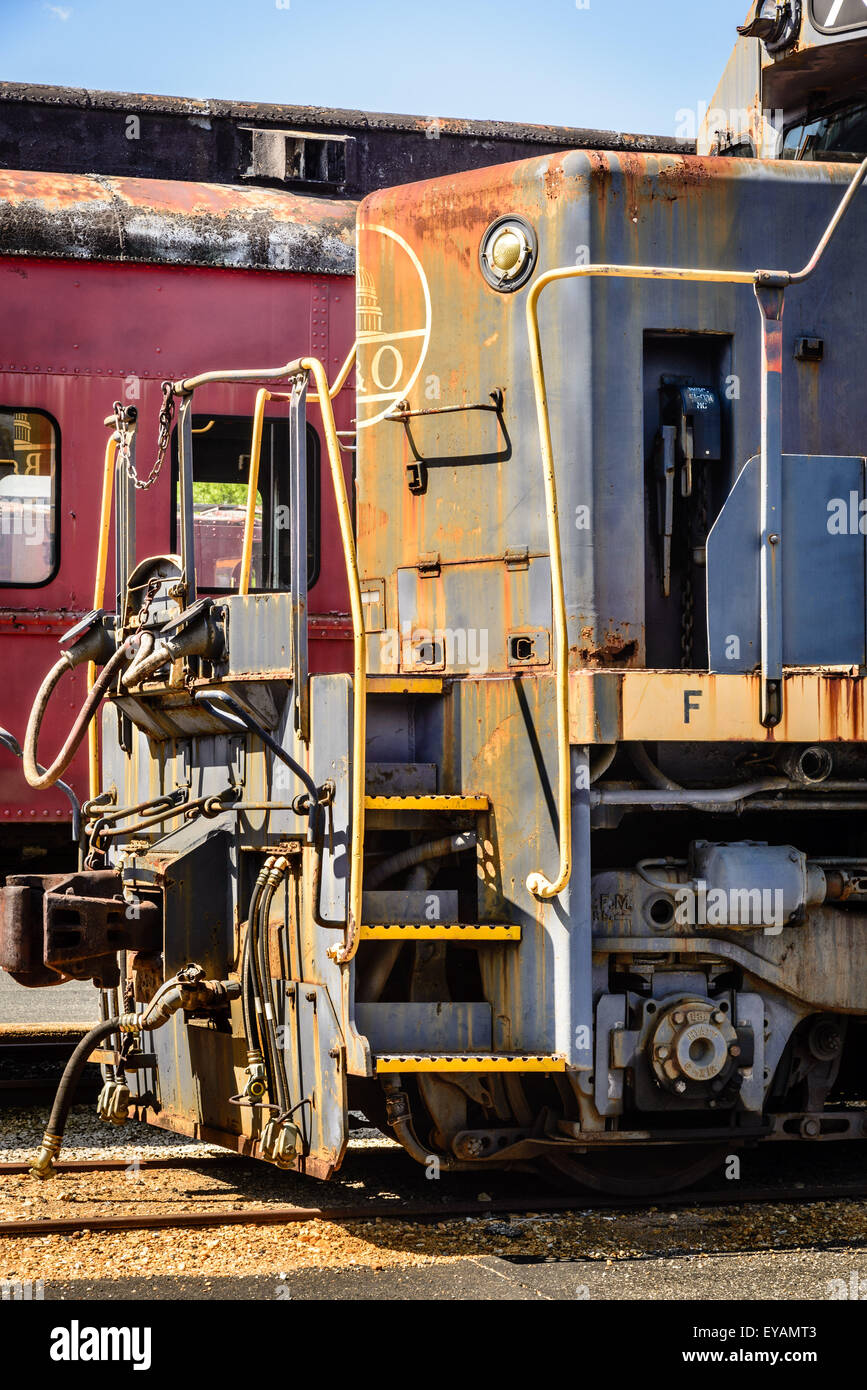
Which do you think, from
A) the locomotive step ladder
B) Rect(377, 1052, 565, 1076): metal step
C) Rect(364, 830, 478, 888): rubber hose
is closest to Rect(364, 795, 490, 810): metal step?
the locomotive step ladder

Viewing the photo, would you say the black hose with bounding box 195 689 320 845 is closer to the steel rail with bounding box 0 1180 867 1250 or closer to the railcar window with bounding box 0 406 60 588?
the steel rail with bounding box 0 1180 867 1250

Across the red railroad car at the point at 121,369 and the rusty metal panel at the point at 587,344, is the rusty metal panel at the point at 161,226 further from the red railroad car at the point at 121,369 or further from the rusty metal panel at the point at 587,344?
the rusty metal panel at the point at 587,344

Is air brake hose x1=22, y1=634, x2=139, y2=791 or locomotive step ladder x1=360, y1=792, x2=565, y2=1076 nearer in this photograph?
locomotive step ladder x1=360, y1=792, x2=565, y2=1076

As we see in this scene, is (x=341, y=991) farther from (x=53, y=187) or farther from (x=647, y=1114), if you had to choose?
(x=53, y=187)

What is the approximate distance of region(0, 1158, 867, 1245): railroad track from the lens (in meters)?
5.09

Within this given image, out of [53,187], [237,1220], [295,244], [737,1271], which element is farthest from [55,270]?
[737,1271]

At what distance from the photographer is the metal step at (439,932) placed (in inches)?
195

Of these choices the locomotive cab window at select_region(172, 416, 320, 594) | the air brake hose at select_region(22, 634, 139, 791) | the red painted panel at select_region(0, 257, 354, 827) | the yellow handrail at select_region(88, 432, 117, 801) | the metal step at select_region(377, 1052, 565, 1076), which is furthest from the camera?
the locomotive cab window at select_region(172, 416, 320, 594)

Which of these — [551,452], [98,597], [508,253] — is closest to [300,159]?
[98,597]

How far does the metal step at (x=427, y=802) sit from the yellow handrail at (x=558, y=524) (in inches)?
12.5

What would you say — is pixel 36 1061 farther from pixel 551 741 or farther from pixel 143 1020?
pixel 551 741

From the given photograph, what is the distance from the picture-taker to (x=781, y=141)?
629cm

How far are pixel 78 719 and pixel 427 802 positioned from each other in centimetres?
135

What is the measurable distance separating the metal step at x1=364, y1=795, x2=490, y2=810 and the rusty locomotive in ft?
0.04
